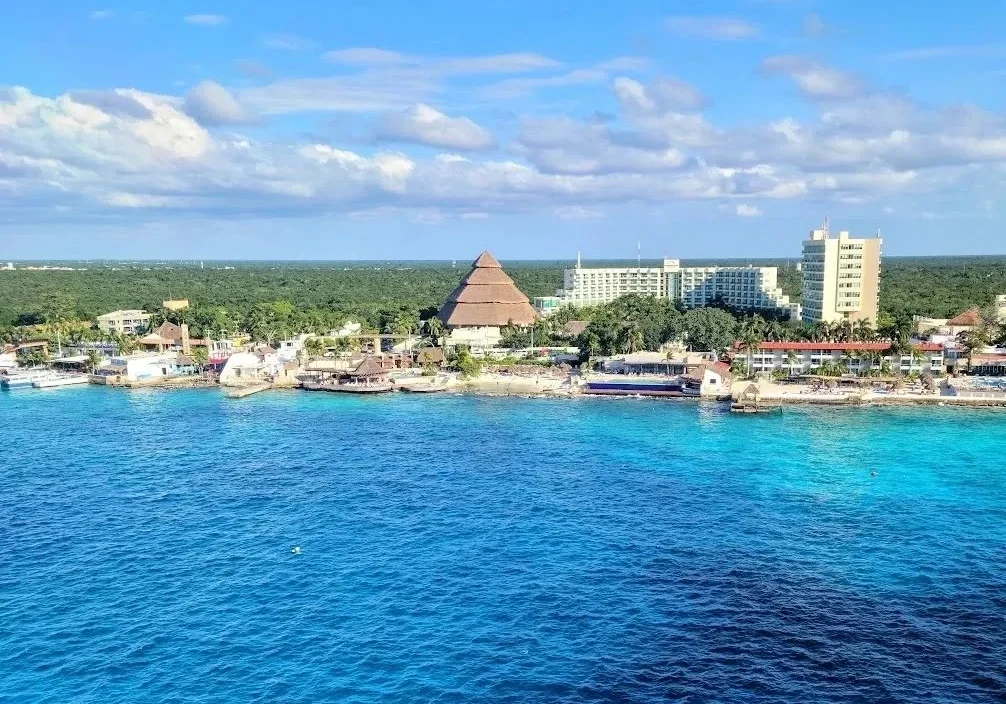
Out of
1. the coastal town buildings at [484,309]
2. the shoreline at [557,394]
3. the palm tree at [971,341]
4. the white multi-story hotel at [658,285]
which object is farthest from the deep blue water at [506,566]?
the white multi-story hotel at [658,285]

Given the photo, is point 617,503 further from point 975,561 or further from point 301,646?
point 301,646

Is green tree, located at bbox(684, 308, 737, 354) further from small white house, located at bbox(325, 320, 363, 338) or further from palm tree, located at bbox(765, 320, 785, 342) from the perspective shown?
small white house, located at bbox(325, 320, 363, 338)

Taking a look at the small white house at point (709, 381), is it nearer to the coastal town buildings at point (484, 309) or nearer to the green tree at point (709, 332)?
the green tree at point (709, 332)

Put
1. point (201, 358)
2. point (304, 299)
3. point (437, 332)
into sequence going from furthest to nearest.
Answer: point (304, 299) → point (437, 332) → point (201, 358)

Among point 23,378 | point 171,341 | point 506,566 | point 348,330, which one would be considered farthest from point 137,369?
point 506,566

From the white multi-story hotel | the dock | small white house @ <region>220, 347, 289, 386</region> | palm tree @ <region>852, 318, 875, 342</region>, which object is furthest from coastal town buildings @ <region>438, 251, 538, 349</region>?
palm tree @ <region>852, 318, 875, 342</region>

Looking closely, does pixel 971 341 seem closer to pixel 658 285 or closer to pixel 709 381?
pixel 709 381
